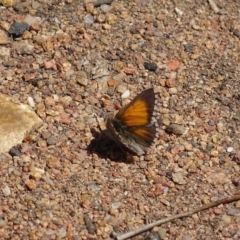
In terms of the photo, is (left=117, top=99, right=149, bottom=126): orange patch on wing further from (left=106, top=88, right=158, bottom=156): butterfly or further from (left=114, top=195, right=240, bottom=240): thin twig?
(left=114, top=195, right=240, bottom=240): thin twig

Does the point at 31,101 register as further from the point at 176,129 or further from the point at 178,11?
the point at 178,11

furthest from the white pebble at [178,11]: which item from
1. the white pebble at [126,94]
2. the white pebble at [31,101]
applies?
the white pebble at [31,101]

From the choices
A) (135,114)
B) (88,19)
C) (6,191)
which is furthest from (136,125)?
(88,19)

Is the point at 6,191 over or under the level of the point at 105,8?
under

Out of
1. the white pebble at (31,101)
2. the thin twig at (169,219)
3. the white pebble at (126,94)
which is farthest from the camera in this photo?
the white pebble at (126,94)

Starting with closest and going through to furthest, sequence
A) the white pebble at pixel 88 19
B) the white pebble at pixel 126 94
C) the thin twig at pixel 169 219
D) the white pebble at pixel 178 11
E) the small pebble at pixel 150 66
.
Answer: the thin twig at pixel 169 219, the white pebble at pixel 126 94, the small pebble at pixel 150 66, the white pebble at pixel 88 19, the white pebble at pixel 178 11

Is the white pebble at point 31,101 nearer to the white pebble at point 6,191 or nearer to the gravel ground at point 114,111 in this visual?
the gravel ground at point 114,111
